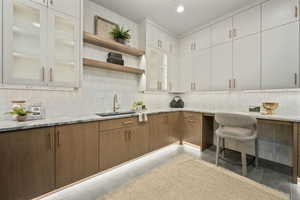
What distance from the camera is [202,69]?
3080 mm

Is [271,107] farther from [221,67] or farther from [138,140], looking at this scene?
[138,140]

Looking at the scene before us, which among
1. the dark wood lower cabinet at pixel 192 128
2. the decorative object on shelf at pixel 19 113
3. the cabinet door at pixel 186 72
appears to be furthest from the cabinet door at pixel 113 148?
the cabinet door at pixel 186 72

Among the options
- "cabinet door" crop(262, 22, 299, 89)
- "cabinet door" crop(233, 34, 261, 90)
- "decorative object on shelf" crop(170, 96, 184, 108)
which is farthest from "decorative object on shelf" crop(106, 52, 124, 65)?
"cabinet door" crop(262, 22, 299, 89)

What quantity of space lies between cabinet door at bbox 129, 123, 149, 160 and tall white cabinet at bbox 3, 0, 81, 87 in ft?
3.81

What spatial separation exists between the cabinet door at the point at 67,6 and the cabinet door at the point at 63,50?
0.06 m

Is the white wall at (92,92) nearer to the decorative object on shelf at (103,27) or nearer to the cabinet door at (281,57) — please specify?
the decorative object on shelf at (103,27)

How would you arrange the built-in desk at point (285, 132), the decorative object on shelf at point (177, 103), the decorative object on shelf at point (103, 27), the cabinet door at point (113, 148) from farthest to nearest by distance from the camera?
the decorative object on shelf at point (177, 103) < the decorative object on shelf at point (103, 27) < the cabinet door at point (113, 148) < the built-in desk at point (285, 132)

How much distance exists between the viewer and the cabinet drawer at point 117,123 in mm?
1797

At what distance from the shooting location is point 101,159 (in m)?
1.78

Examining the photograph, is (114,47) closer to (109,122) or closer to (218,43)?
(109,122)

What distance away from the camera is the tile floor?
1531 mm

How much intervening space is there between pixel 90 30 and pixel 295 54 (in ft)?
10.7

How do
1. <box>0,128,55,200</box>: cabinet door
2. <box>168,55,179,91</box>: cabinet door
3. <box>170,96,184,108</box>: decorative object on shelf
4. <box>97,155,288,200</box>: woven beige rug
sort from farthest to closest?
<box>170,96,184,108</box>: decorative object on shelf, <box>168,55,179,91</box>: cabinet door, <box>0,128,55,200</box>: cabinet door, <box>97,155,288,200</box>: woven beige rug

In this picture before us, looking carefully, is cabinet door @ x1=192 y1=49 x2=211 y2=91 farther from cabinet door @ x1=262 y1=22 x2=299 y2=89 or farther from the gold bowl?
the gold bowl
